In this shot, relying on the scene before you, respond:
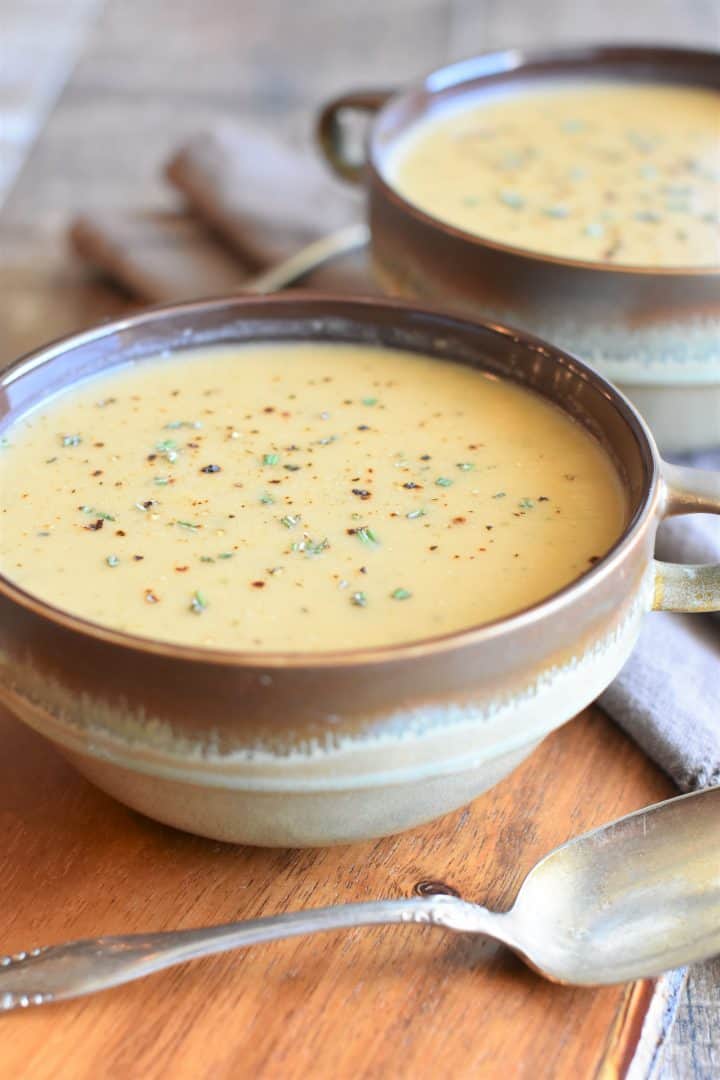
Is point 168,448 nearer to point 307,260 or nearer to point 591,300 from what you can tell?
point 591,300

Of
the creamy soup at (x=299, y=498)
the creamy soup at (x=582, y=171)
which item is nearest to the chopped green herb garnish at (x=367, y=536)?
the creamy soup at (x=299, y=498)

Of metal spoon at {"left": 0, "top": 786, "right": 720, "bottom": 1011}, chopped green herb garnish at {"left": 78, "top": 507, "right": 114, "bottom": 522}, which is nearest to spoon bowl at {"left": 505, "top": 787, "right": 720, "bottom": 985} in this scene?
metal spoon at {"left": 0, "top": 786, "right": 720, "bottom": 1011}

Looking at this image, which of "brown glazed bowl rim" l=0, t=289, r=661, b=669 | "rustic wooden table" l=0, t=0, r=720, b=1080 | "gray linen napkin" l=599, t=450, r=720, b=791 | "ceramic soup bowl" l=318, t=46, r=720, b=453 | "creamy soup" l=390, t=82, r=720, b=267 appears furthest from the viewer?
"rustic wooden table" l=0, t=0, r=720, b=1080

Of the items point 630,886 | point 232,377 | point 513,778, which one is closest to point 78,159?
point 232,377

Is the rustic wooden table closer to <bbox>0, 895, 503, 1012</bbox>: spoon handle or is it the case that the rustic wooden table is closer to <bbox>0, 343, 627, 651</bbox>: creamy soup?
<bbox>0, 343, 627, 651</bbox>: creamy soup

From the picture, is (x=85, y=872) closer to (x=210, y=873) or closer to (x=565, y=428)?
(x=210, y=873)

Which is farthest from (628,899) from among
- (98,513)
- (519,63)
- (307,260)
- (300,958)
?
(519,63)

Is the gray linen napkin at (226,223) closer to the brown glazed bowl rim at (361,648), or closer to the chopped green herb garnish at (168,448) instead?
the brown glazed bowl rim at (361,648)
